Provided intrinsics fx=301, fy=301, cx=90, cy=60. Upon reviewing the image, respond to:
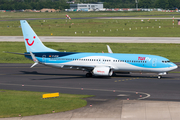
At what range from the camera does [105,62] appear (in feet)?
164

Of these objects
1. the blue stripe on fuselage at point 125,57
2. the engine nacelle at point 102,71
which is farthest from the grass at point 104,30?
the engine nacelle at point 102,71

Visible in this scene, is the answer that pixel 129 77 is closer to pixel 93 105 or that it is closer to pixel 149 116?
pixel 93 105

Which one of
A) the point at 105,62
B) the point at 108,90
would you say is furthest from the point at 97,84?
the point at 105,62

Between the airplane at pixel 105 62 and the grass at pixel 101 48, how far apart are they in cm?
1810

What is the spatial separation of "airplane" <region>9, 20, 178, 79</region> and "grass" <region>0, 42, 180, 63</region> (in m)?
18.1

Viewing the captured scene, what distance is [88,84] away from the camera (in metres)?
45.1

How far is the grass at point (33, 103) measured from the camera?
29555 millimetres

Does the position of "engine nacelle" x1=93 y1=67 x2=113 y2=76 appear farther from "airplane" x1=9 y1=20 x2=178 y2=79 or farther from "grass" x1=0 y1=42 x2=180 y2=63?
"grass" x1=0 y1=42 x2=180 y2=63

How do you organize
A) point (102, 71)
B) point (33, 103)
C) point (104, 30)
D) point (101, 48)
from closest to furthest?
point (33, 103) → point (102, 71) → point (101, 48) → point (104, 30)

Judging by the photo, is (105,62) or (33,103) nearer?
(33,103)

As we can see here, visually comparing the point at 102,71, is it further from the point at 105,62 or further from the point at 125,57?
the point at 125,57

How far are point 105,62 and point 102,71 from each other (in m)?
2.01

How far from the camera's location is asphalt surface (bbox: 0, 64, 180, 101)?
3794cm

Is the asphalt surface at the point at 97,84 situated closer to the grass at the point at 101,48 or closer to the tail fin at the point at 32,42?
the tail fin at the point at 32,42
